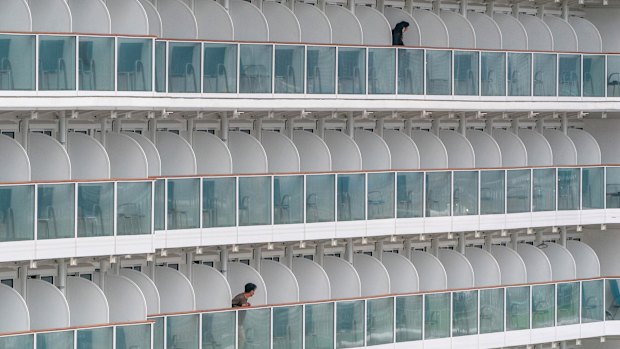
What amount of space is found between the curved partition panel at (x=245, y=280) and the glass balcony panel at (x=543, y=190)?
7289 mm

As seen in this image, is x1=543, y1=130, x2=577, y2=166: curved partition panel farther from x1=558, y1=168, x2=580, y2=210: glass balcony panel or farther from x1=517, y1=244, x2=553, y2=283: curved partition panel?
x1=517, y1=244, x2=553, y2=283: curved partition panel

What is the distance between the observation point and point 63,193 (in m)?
42.2

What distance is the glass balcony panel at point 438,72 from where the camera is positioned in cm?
5000

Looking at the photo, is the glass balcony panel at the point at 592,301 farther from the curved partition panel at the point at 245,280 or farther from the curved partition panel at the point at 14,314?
the curved partition panel at the point at 14,314

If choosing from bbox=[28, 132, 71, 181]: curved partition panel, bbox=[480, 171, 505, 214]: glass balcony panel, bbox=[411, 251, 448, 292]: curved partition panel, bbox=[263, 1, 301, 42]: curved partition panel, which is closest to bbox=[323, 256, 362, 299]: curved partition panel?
bbox=[411, 251, 448, 292]: curved partition panel

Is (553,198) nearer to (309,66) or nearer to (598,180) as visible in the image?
(598,180)

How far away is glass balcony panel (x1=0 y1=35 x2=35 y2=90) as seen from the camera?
41.1 meters

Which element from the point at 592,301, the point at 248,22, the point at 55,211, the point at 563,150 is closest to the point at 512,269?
the point at 592,301

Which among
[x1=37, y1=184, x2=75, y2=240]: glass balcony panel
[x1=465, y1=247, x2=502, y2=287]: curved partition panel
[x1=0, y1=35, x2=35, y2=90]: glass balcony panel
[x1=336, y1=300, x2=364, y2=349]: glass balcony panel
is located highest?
[x1=0, y1=35, x2=35, y2=90]: glass balcony panel

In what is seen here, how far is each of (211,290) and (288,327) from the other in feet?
5.54

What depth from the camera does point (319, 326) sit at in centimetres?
4759

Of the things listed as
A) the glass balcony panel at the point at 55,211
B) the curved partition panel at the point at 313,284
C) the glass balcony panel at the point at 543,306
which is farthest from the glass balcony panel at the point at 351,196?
the glass balcony panel at the point at 55,211

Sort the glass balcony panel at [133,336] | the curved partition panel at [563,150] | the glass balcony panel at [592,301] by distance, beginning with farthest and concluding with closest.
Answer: the curved partition panel at [563,150] → the glass balcony panel at [592,301] → the glass balcony panel at [133,336]

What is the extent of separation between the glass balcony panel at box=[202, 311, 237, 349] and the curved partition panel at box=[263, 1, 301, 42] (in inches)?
243
